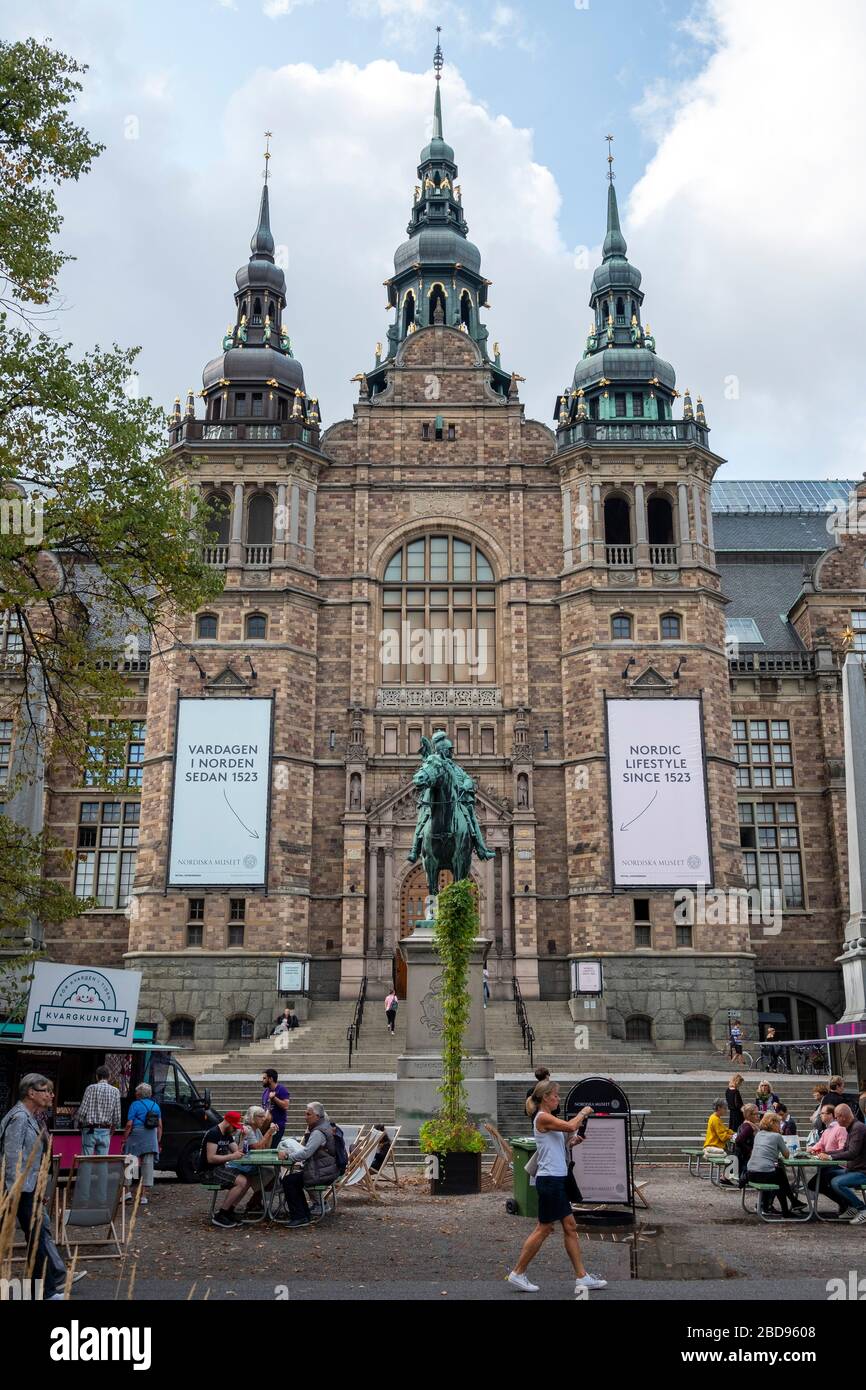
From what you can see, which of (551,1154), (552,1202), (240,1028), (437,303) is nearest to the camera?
(552,1202)

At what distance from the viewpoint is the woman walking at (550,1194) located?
8.30 meters

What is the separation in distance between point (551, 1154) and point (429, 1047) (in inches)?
436

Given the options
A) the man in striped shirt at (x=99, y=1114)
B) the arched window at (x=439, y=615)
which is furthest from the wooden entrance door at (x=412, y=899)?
the man in striped shirt at (x=99, y=1114)

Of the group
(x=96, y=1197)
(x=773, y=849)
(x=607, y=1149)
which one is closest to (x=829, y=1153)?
(x=607, y=1149)

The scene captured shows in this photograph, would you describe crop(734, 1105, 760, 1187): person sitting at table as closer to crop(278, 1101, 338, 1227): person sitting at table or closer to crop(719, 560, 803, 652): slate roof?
crop(278, 1101, 338, 1227): person sitting at table

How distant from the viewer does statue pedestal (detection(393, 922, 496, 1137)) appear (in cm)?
1867

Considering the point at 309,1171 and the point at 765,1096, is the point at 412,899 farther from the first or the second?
the point at 309,1171

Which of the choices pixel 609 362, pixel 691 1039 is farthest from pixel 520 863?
pixel 609 362

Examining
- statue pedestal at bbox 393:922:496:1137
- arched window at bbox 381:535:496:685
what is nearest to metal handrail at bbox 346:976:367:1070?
statue pedestal at bbox 393:922:496:1137

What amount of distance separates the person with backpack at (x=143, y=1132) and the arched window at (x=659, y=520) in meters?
25.9

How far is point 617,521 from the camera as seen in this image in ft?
125

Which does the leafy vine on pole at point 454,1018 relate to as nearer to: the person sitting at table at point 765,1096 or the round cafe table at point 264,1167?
the round cafe table at point 264,1167

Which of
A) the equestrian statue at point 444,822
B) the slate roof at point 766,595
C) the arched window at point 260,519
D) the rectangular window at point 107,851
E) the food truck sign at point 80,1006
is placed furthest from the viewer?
the slate roof at point 766,595

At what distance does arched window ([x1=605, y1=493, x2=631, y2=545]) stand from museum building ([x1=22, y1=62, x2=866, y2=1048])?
0.19 m
